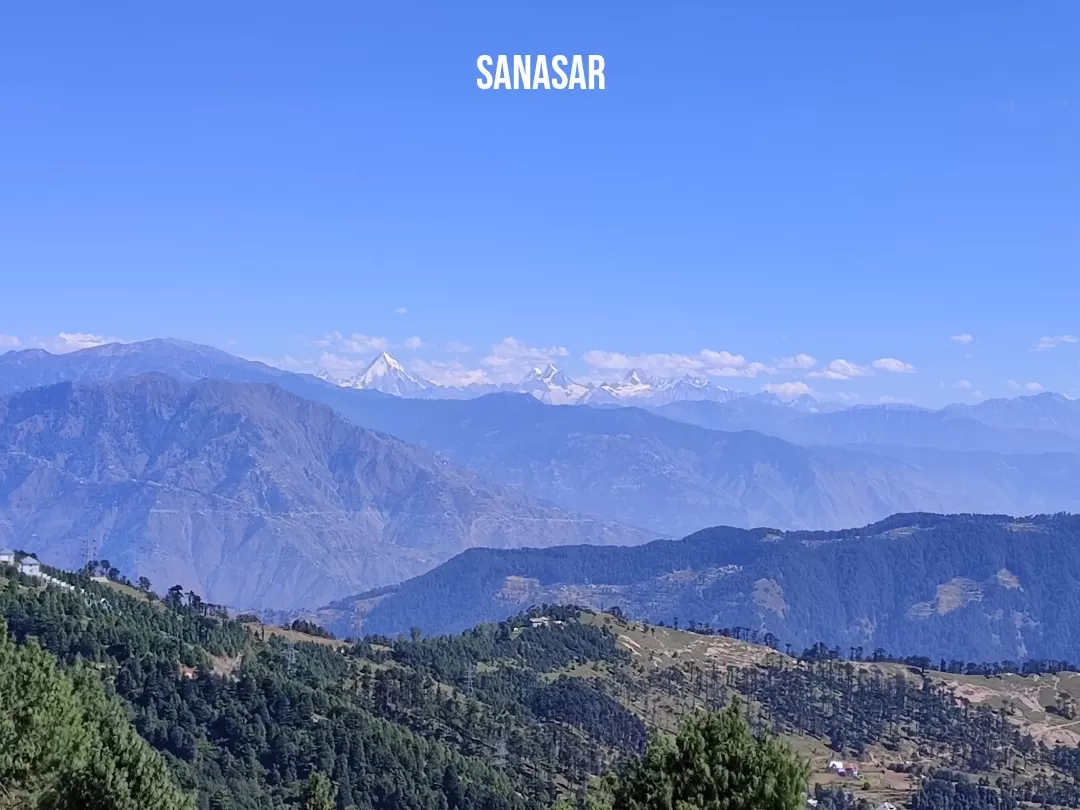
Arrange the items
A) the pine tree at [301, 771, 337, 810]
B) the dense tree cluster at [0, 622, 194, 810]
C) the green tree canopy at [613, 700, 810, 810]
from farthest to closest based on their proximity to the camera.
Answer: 1. the pine tree at [301, 771, 337, 810]
2. the dense tree cluster at [0, 622, 194, 810]
3. the green tree canopy at [613, 700, 810, 810]

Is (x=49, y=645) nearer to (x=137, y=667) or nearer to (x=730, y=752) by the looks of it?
(x=137, y=667)

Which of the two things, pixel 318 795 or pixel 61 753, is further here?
pixel 318 795

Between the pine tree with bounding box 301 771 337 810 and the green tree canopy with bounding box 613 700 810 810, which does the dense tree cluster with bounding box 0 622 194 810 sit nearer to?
the pine tree with bounding box 301 771 337 810

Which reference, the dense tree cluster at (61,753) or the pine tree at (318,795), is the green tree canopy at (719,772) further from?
the dense tree cluster at (61,753)

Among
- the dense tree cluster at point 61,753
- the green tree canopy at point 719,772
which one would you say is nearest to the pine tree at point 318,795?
the dense tree cluster at point 61,753

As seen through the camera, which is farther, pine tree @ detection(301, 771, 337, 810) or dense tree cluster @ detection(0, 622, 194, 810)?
pine tree @ detection(301, 771, 337, 810)

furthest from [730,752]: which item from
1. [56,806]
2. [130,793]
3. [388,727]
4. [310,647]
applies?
[310,647]

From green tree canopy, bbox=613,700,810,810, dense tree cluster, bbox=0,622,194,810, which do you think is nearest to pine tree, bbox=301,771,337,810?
dense tree cluster, bbox=0,622,194,810

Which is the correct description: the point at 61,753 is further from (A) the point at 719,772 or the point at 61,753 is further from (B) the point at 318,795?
(A) the point at 719,772

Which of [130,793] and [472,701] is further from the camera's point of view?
[472,701]

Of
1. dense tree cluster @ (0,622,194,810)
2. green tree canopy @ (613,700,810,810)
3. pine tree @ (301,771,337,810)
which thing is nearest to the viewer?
green tree canopy @ (613,700,810,810)

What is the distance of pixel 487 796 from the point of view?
12838cm

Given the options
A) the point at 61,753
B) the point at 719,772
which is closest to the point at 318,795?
the point at 61,753

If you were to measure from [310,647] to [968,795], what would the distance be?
123m
